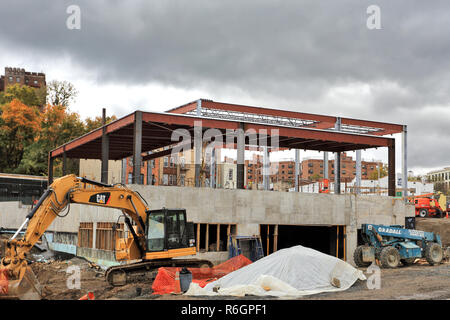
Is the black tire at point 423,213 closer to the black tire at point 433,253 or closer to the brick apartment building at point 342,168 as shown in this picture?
the black tire at point 433,253

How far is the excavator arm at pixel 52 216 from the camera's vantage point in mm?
14484

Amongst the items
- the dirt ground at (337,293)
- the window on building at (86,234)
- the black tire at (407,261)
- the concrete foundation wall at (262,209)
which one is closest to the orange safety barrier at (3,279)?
the dirt ground at (337,293)

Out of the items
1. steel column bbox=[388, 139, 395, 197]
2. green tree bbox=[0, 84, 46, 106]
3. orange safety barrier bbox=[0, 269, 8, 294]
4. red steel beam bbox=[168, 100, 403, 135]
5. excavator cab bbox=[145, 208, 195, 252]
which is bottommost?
orange safety barrier bbox=[0, 269, 8, 294]

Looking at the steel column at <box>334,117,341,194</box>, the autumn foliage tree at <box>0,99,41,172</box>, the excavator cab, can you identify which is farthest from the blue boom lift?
the autumn foliage tree at <box>0,99,41,172</box>

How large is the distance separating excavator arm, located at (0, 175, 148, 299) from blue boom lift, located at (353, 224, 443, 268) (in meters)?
12.2

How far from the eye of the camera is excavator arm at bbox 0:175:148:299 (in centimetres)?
1448

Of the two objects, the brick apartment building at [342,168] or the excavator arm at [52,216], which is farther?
the brick apartment building at [342,168]

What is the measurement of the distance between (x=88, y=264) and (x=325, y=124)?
26.7m

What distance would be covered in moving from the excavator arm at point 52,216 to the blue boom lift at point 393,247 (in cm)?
1224

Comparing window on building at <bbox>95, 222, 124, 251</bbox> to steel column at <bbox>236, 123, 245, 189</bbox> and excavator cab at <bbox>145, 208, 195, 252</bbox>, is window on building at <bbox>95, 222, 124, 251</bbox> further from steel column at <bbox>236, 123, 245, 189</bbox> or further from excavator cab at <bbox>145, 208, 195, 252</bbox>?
steel column at <bbox>236, 123, 245, 189</bbox>

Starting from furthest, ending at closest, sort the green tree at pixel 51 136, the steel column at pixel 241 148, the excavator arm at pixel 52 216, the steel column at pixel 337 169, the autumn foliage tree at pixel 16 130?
the autumn foliage tree at pixel 16 130, the green tree at pixel 51 136, the steel column at pixel 337 169, the steel column at pixel 241 148, the excavator arm at pixel 52 216

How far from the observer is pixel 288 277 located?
718 inches
